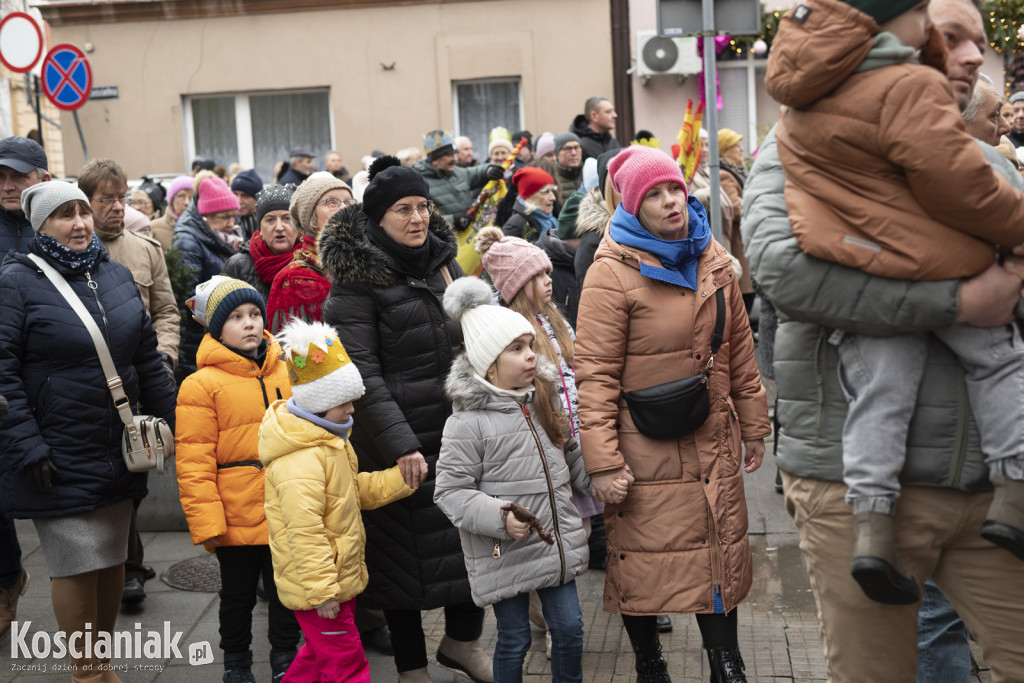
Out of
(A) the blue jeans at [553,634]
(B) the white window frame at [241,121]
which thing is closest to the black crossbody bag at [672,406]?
(A) the blue jeans at [553,634]

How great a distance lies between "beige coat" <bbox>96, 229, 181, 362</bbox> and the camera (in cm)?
652

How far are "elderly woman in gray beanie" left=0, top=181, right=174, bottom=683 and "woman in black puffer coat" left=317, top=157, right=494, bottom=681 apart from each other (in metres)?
1.00

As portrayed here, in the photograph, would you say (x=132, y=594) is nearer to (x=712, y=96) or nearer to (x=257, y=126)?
(x=712, y=96)

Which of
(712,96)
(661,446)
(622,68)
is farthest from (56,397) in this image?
(622,68)

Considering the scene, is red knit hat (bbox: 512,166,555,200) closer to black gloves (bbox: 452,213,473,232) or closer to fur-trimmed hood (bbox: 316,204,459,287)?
black gloves (bbox: 452,213,473,232)

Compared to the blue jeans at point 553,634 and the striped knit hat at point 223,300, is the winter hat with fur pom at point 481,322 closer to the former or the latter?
the blue jeans at point 553,634

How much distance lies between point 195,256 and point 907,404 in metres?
6.12

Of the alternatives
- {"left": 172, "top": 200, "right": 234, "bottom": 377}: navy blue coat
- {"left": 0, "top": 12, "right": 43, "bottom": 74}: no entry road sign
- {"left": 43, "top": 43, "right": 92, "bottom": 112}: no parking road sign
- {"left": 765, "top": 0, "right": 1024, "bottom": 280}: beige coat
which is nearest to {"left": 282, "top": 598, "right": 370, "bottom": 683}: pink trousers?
{"left": 765, "top": 0, "right": 1024, "bottom": 280}: beige coat

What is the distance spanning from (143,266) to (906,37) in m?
4.96

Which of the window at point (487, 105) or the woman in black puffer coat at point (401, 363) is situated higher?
the window at point (487, 105)

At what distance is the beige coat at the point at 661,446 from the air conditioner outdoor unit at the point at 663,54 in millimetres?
13744

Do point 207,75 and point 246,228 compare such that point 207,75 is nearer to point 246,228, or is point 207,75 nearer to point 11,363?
point 246,228

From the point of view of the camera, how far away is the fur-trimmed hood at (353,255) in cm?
466

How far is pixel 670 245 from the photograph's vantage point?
13.4ft
